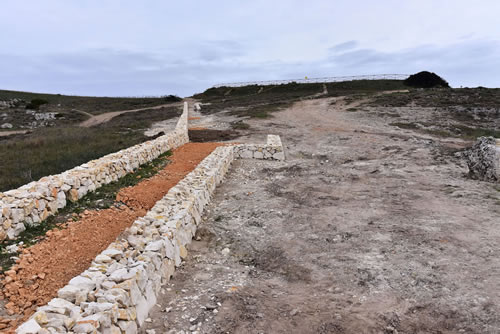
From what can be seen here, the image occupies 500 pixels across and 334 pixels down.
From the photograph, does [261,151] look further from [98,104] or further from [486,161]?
[98,104]

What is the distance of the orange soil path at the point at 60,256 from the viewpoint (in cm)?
461

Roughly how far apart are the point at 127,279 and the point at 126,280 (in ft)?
0.09

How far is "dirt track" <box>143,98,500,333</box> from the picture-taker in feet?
14.6

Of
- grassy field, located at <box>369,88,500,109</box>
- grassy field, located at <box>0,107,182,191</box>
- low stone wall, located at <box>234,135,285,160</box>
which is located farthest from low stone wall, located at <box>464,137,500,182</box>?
grassy field, located at <box>369,88,500,109</box>

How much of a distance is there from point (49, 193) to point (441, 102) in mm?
34096

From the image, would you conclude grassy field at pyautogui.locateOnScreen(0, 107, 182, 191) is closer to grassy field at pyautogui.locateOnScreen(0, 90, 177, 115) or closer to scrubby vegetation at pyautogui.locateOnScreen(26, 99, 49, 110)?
grassy field at pyautogui.locateOnScreen(0, 90, 177, 115)

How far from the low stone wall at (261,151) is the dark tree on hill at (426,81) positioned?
53.5 metres

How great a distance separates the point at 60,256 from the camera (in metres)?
5.75

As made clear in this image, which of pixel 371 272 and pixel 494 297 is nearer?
pixel 494 297

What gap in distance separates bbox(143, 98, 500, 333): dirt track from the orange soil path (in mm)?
1653

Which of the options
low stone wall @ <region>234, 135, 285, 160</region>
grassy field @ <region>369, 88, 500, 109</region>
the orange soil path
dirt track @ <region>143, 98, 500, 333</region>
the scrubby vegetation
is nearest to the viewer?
dirt track @ <region>143, 98, 500, 333</region>

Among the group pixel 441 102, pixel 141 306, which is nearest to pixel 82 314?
pixel 141 306

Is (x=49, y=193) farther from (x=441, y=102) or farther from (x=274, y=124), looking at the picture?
(x=441, y=102)

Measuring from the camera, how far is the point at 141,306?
4379 millimetres
